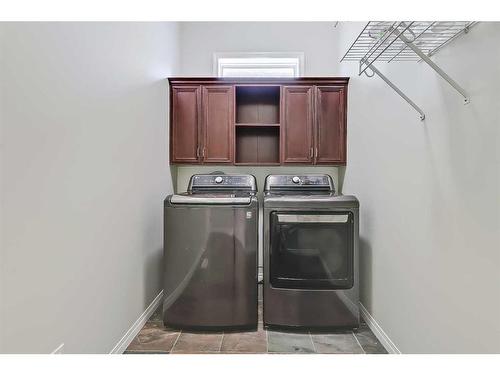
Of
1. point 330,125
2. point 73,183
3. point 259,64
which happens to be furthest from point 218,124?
point 73,183

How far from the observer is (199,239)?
2240 millimetres

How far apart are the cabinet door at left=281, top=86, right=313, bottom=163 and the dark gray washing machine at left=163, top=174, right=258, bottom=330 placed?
910mm

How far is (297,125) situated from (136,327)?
2115 mm

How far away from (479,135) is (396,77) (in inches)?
32.9

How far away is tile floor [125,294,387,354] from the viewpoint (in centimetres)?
202

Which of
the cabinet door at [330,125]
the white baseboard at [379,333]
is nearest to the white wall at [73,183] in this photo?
the cabinet door at [330,125]

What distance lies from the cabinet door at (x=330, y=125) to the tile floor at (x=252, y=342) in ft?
4.85

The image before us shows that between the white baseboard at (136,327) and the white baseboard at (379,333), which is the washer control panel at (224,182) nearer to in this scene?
the white baseboard at (136,327)

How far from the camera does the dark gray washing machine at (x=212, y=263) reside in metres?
2.24

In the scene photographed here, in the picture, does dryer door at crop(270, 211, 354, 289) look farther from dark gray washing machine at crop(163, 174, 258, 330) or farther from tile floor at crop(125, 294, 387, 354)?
tile floor at crop(125, 294, 387, 354)

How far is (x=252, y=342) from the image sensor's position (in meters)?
2.13
